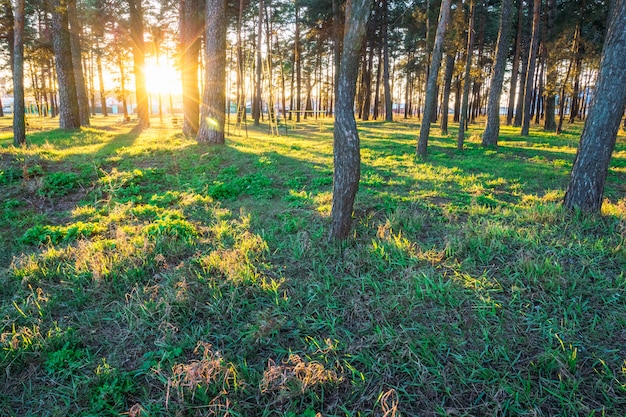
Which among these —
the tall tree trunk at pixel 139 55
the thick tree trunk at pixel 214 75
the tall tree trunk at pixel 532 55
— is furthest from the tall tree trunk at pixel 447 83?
the tall tree trunk at pixel 139 55

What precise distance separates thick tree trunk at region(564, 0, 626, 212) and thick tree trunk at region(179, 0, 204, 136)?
12.8 meters

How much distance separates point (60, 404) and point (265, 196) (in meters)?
4.59

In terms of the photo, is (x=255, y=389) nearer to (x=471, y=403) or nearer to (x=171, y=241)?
(x=471, y=403)

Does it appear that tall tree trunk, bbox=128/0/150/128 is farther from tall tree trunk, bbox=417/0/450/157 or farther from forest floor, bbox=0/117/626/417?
forest floor, bbox=0/117/626/417

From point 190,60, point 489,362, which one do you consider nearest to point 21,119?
point 190,60

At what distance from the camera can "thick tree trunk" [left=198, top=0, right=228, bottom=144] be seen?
421 inches

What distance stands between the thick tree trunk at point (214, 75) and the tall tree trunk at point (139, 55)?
31.0 ft

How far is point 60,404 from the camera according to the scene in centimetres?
225

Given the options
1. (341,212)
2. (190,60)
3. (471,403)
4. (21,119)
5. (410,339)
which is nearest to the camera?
(471,403)

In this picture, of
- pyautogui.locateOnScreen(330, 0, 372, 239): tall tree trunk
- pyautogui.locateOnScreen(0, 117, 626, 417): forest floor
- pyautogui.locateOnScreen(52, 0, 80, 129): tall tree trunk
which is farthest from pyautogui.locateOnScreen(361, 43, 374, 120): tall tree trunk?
pyautogui.locateOnScreen(330, 0, 372, 239): tall tree trunk

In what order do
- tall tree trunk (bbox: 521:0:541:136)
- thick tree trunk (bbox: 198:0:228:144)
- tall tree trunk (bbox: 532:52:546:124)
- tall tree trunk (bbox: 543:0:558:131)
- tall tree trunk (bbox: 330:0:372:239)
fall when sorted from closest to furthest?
tall tree trunk (bbox: 330:0:372:239)
thick tree trunk (bbox: 198:0:228:144)
tall tree trunk (bbox: 521:0:541:136)
tall tree trunk (bbox: 543:0:558:131)
tall tree trunk (bbox: 532:52:546:124)

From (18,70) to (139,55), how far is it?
40.9ft

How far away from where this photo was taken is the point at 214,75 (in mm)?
10977

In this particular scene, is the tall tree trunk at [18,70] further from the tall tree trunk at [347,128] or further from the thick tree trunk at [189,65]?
the tall tree trunk at [347,128]
